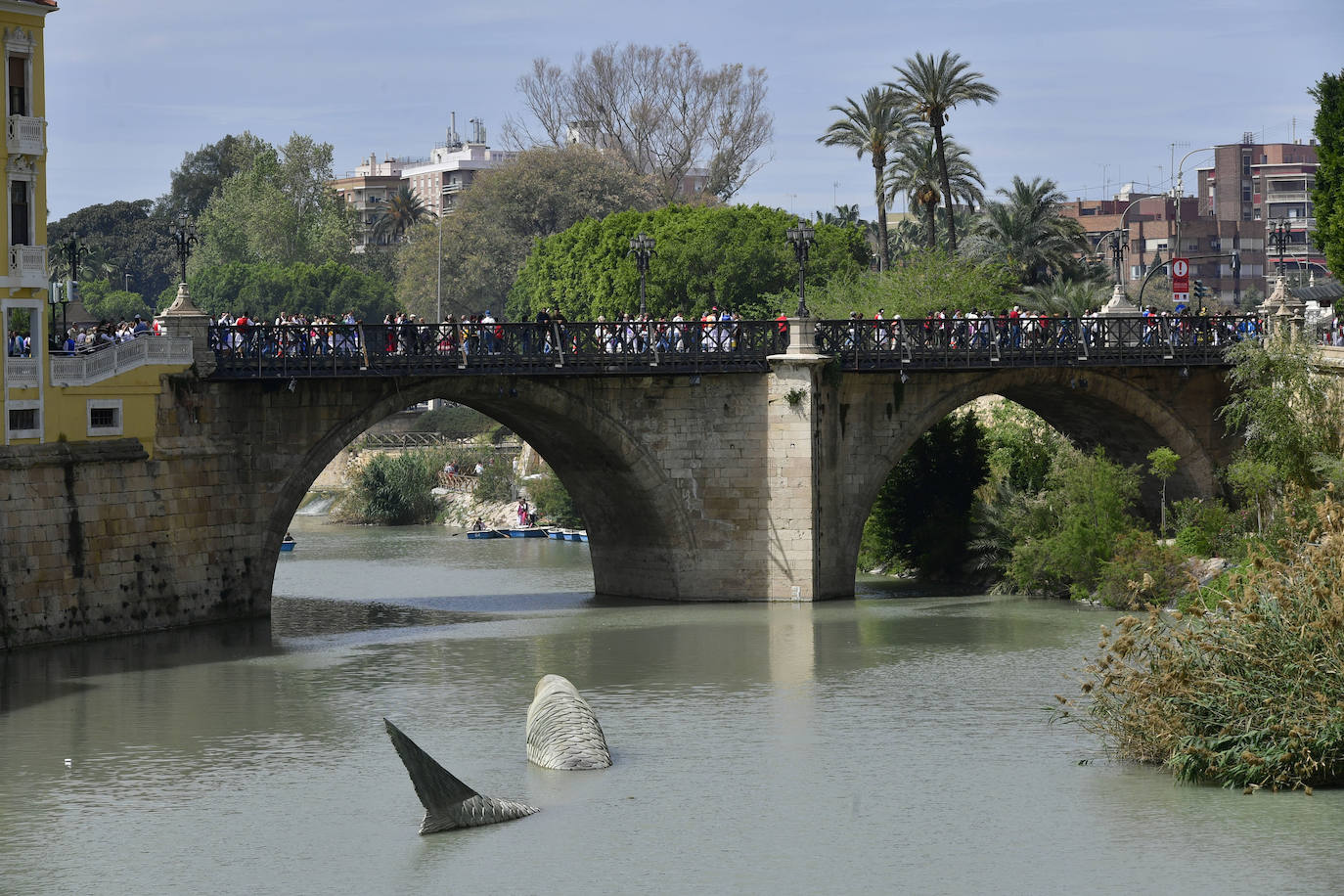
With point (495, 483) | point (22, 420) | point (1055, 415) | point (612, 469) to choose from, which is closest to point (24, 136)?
point (22, 420)

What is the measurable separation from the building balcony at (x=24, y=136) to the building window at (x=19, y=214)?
0.59 m

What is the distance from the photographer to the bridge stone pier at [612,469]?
117 feet

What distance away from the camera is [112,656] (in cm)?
3444

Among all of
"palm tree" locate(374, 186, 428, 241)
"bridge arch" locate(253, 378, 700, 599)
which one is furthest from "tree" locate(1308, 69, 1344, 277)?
"palm tree" locate(374, 186, 428, 241)

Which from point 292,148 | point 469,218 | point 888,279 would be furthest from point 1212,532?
point 292,148

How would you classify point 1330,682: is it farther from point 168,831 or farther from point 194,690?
point 194,690

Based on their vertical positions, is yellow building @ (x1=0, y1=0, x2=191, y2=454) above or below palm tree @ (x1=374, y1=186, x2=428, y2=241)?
below

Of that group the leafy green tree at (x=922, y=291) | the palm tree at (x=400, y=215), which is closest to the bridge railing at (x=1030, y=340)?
the leafy green tree at (x=922, y=291)

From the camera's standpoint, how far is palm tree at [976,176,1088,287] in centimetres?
6391

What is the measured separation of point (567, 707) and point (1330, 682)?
984 cm

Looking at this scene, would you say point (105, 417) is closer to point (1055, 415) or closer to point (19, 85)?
point (19, 85)

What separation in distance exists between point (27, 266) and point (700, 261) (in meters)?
40.7

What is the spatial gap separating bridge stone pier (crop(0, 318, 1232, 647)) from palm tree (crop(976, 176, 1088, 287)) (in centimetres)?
1807

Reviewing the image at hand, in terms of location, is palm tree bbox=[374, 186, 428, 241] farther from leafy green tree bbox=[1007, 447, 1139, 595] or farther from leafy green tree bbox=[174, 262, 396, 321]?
Answer: leafy green tree bbox=[1007, 447, 1139, 595]
